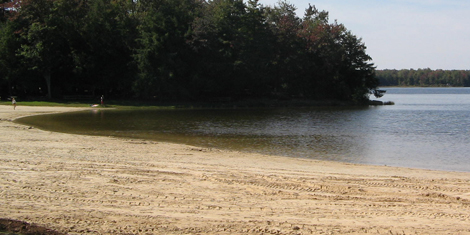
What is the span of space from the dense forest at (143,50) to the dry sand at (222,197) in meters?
43.5

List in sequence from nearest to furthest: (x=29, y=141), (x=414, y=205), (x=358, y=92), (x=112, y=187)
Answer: (x=414, y=205) < (x=112, y=187) < (x=29, y=141) < (x=358, y=92)

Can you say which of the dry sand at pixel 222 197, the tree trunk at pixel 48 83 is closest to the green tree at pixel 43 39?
the tree trunk at pixel 48 83

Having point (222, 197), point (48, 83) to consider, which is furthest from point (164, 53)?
point (222, 197)

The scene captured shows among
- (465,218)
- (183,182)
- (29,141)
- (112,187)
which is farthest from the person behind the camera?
(29,141)

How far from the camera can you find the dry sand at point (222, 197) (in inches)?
297

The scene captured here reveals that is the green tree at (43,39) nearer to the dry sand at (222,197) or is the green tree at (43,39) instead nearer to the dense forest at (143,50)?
the dense forest at (143,50)

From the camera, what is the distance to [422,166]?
53.3 feet

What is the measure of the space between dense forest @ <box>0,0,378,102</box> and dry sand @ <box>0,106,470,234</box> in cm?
4346

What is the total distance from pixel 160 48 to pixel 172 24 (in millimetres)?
3935

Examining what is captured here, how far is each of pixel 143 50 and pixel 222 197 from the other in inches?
1947

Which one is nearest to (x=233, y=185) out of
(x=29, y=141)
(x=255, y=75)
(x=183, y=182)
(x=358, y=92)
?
(x=183, y=182)

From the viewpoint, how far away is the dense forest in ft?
181

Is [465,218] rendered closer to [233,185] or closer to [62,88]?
[233,185]

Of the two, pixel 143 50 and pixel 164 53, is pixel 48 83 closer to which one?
pixel 143 50
